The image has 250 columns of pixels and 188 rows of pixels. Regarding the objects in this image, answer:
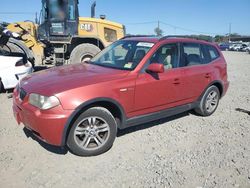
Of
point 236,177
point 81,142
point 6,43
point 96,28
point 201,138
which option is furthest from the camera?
point 96,28

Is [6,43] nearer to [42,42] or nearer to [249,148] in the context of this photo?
[42,42]

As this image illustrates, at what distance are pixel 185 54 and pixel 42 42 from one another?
746 centimetres

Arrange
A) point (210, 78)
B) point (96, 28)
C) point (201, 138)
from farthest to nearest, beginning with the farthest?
point (96, 28) < point (210, 78) < point (201, 138)

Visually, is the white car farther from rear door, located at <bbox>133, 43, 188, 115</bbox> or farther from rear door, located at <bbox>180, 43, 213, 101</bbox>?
rear door, located at <bbox>180, 43, 213, 101</bbox>

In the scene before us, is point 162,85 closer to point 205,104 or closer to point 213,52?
point 205,104

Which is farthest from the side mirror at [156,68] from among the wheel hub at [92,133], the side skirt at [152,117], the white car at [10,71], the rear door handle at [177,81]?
the white car at [10,71]

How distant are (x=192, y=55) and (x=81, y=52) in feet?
18.2

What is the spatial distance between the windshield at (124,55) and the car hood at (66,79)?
0.85 ft

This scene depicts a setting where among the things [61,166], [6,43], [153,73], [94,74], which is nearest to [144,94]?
[153,73]

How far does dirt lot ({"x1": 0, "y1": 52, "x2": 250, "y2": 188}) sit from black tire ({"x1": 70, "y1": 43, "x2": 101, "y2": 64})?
192 inches

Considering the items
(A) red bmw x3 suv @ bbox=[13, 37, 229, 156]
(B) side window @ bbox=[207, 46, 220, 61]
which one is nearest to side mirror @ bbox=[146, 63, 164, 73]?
(A) red bmw x3 suv @ bbox=[13, 37, 229, 156]

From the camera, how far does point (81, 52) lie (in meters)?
10.1

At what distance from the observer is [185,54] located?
17.4 feet

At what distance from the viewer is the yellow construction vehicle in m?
10.3
